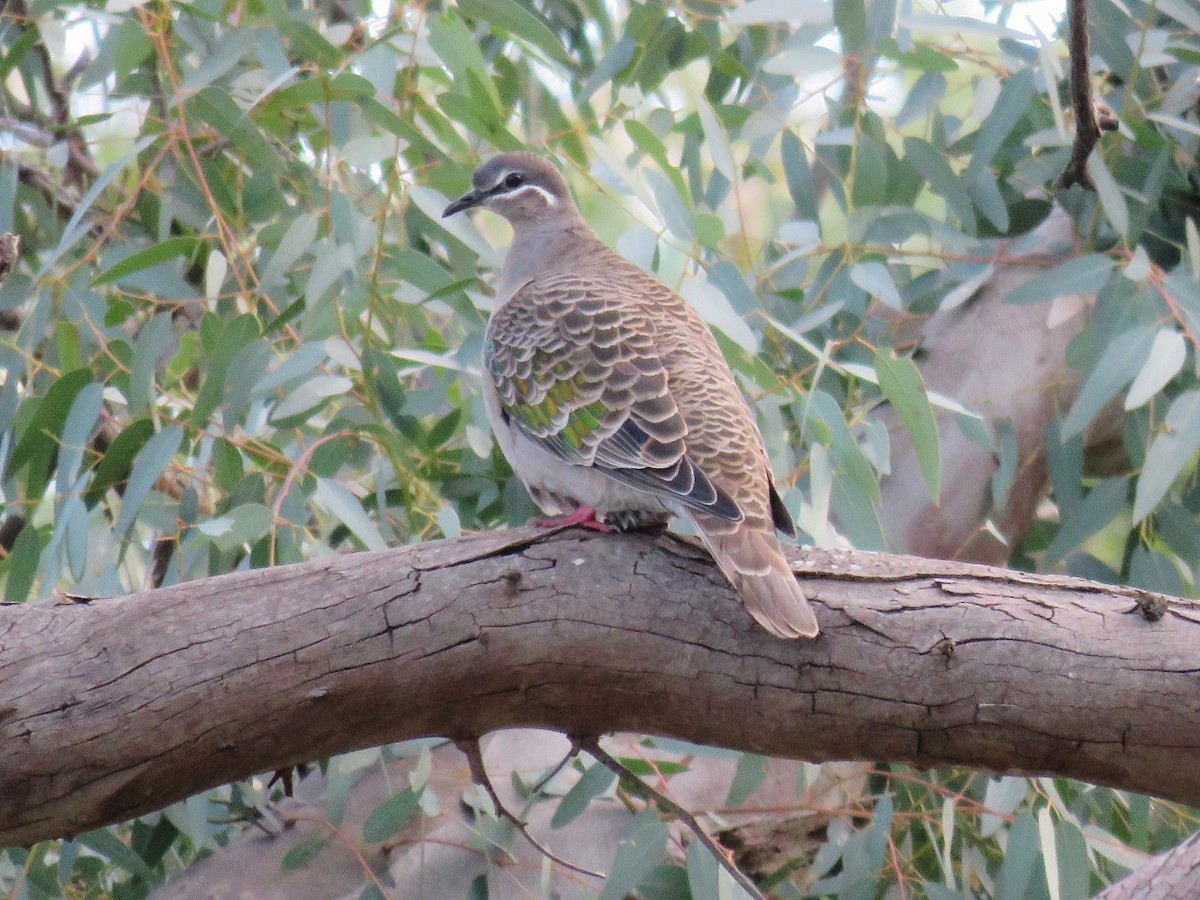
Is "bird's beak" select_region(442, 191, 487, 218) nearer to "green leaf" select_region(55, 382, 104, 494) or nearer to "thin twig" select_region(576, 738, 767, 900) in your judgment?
"green leaf" select_region(55, 382, 104, 494)

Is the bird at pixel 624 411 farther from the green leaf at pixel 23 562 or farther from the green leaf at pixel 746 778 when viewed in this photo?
the green leaf at pixel 23 562

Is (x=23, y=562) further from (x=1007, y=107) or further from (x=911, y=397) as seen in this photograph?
(x=1007, y=107)

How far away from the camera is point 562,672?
2154 millimetres

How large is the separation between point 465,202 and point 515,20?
473 millimetres

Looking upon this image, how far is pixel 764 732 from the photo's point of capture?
7.06 feet

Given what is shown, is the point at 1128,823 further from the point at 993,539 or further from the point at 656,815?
the point at 656,815

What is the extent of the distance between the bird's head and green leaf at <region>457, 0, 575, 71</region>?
0.34 meters

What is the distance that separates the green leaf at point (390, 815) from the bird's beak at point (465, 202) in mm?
1376

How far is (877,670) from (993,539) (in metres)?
2.00

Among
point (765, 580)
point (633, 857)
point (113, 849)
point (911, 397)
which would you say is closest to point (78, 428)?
point (113, 849)

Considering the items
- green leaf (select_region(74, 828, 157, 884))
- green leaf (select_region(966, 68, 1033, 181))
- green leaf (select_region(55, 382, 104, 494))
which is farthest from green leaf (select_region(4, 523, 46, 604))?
green leaf (select_region(966, 68, 1033, 181))

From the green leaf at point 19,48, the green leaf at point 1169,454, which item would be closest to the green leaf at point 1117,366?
the green leaf at point 1169,454

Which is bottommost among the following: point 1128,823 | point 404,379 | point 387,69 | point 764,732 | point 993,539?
point 1128,823

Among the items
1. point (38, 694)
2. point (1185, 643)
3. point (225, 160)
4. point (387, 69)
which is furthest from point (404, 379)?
point (1185, 643)
